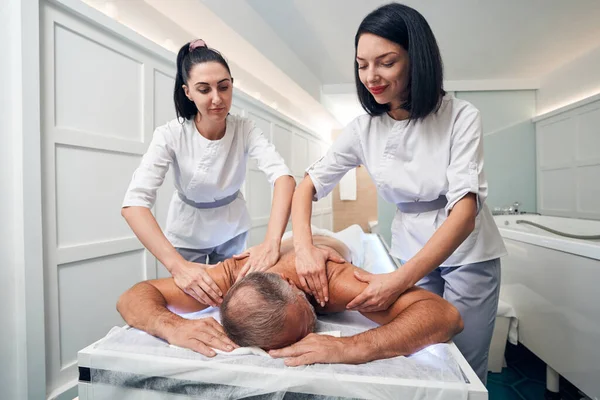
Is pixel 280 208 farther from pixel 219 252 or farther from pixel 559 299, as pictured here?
pixel 559 299

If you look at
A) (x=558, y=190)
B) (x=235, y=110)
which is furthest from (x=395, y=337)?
(x=558, y=190)

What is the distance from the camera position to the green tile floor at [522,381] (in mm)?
1920

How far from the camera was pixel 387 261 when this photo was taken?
2029 mm

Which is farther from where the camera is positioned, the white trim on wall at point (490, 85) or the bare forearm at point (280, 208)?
the white trim on wall at point (490, 85)

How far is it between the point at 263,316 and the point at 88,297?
50.6 inches

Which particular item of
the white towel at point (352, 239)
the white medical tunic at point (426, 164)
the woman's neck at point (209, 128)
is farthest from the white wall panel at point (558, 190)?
the woman's neck at point (209, 128)

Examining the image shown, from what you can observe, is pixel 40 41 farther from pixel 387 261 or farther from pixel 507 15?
pixel 507 15

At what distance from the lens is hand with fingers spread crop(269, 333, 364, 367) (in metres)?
0.80

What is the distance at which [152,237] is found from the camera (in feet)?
3.81

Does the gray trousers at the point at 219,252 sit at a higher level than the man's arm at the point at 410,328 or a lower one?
higher

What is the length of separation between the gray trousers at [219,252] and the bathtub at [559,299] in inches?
61.3

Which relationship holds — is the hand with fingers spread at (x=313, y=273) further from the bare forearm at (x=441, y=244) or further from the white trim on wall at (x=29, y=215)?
the white trim on wall at (x=29, y=215)

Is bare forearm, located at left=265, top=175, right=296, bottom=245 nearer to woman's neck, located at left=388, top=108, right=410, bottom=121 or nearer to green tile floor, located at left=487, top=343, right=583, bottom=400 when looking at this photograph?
woman's neck, located at left=388, top=108, right=410, bottom=121

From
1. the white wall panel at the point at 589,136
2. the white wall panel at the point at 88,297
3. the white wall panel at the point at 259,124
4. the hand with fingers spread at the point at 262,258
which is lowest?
the white wall panel at the point at 88,297
